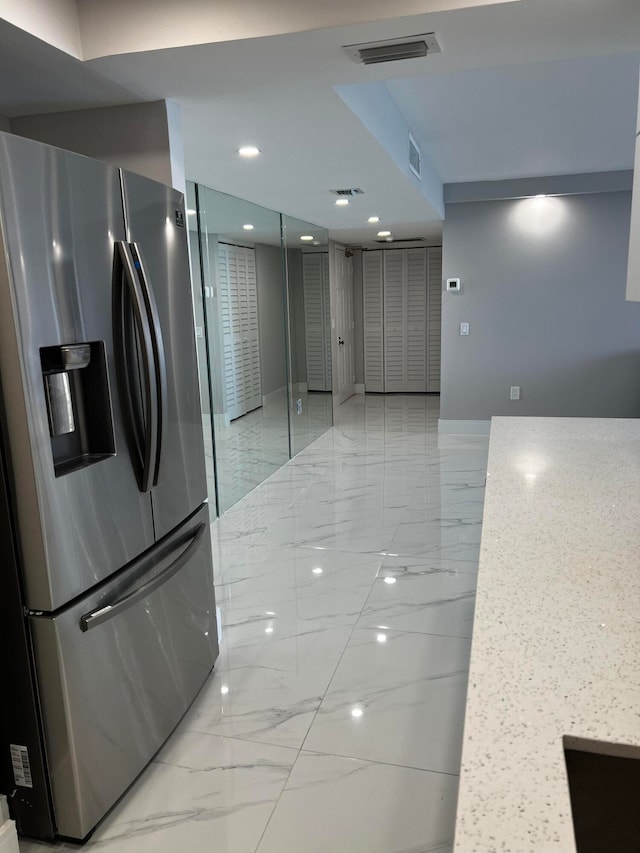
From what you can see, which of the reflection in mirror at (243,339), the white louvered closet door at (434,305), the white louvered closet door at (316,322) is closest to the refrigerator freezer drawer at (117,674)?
the reflection in mirror at (243,339)

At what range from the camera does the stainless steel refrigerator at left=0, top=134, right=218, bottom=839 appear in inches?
60.2

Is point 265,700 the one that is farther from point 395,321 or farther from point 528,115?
point 395,321

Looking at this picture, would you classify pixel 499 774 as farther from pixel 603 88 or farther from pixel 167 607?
pixel 603 88

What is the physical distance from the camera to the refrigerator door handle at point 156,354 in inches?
74.0

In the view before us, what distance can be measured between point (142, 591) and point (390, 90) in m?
2.81

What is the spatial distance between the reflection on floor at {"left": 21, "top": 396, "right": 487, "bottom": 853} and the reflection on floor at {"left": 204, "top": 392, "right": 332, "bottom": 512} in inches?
10.8

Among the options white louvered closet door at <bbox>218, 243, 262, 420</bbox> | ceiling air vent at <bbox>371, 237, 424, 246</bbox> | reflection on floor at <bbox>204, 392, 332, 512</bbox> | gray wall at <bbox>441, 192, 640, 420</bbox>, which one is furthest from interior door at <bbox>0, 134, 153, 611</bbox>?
ceiling air vent at <bbox>371, 237, 424, 246</bbox>

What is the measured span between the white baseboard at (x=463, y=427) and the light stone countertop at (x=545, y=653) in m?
4.70

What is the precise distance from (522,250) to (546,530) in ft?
17.2

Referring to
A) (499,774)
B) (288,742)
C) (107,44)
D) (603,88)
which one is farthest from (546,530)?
(603,88)

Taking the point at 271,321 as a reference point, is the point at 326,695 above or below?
below

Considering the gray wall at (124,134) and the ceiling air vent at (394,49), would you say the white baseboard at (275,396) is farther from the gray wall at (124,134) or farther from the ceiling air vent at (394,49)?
the ceiling air vent at (394,49)

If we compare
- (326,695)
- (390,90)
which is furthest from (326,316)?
(326,695)

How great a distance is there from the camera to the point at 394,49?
200 cm
